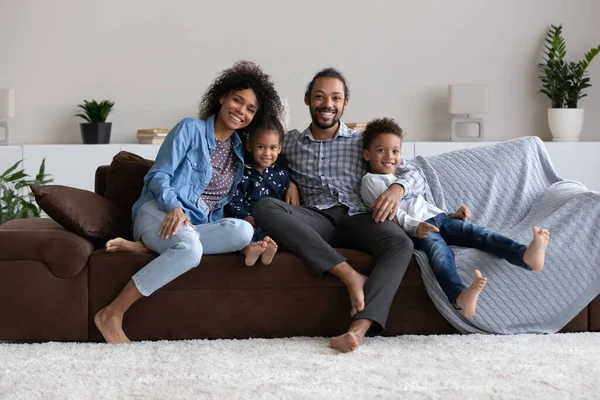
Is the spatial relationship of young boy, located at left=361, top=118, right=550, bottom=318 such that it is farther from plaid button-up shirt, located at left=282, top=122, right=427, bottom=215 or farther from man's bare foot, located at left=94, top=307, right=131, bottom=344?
man's bare foot, located at left=94, top=307, right=131, bottom=344

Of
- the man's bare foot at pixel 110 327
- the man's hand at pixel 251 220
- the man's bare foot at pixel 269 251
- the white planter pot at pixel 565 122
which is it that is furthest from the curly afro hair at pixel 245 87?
the white planter pot at pixel 565 122

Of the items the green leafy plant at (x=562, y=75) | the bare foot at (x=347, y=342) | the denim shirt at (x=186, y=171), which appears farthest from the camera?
the green leafy plant at (x=562, y=75)

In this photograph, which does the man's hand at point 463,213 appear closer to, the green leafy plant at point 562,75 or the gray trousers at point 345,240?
the gray trousers at point 345,240

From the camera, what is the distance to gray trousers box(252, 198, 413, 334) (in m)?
2.80

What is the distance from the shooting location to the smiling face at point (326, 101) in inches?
133

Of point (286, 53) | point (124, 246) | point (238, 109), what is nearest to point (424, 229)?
point (238, 109)

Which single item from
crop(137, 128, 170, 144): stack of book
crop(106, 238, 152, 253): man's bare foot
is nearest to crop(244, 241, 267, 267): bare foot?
crop(106, 238, 152, 253): man's bare foot

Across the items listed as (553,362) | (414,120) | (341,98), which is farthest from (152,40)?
(553,362)

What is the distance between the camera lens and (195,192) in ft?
10.3

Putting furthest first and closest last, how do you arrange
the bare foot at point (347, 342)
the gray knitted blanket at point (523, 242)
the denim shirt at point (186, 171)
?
the denim shirt at point (186, 171), the gray knitted blanket at point (523, 242), the bare foot at point (347, 342)

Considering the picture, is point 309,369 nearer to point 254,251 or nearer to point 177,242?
point 254,251

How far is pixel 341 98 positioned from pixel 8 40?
328cm

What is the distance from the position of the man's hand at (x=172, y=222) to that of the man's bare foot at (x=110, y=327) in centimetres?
34

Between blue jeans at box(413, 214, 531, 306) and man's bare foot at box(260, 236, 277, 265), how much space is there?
574 mm
